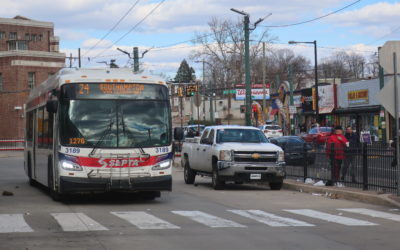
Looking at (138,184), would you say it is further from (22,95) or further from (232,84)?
(232,84)

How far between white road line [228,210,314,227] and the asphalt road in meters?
0.02

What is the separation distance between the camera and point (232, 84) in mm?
87188

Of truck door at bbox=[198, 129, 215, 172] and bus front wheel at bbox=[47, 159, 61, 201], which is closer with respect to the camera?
bus front wheel at bbox=[47, 159, 61, 201]

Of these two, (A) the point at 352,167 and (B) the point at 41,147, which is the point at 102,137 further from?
(A) the point at 352,167

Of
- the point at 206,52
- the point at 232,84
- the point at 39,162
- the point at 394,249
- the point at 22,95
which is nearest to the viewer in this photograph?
the point at 394,249

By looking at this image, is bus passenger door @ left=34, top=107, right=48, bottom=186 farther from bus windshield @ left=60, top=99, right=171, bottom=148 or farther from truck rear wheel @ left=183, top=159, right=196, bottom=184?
truck rear wheel @ left=183, top=159, right=196, bottom=184

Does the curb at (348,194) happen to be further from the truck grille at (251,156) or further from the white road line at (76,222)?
the white road line at (76,222)

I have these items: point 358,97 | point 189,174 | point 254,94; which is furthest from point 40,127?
point 254,94

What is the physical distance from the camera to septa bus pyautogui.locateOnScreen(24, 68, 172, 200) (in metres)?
15.9

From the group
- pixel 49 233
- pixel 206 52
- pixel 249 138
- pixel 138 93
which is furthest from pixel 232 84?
pixel 49 233

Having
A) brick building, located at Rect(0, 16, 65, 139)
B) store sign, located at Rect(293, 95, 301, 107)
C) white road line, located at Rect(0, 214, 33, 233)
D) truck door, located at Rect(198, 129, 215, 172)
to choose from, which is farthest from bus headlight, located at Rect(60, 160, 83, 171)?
store sign, located at Rect(293, 95, 301, 107)

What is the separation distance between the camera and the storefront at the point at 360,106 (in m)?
54.9

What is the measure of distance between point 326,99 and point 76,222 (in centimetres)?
5386

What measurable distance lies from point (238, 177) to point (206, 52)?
5817cm
